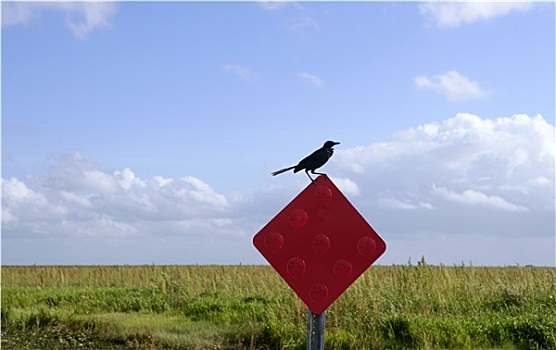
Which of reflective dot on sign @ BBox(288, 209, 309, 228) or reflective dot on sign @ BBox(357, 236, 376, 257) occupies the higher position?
reflective dot on sign @ BBox(288, 209, 309, 228)

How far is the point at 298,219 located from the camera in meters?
5.58

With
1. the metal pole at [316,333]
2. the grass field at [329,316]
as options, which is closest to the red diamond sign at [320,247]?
the metal pole at [316,333]

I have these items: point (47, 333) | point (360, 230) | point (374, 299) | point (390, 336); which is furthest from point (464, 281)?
point (360, 230)

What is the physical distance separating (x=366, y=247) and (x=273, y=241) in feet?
2.08

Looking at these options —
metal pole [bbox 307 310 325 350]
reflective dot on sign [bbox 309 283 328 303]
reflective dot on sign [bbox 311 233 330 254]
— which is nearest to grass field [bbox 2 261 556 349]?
metal pole [bbox 307 310 325 350]

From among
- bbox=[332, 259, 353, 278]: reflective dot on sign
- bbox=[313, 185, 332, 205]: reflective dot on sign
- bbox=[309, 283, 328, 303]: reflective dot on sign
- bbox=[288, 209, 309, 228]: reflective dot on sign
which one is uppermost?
bbox=[313, 185, 332, 205]: reflective dot on sign

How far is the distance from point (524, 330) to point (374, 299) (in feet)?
6.26

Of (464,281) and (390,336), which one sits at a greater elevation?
(464,281)

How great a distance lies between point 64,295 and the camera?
1483 centimetres

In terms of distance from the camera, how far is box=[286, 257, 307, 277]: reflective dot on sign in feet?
18.1

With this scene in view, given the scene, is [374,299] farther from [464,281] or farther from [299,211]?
[299,211]

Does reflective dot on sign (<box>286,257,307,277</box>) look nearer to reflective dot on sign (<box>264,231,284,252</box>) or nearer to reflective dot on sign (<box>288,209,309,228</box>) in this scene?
reflective dot on sign (<box>264,231,284,252</box>)

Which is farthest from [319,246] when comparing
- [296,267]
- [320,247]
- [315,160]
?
[315,160]

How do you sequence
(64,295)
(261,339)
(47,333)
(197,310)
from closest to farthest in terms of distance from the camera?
(261,339), (47,333), (197,310), (64,295)
